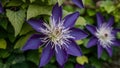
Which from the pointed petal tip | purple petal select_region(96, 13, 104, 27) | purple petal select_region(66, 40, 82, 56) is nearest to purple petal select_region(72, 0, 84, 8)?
the pointed petal tip

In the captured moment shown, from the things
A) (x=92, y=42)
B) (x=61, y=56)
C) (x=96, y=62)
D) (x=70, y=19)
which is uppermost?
(x=70, y=19)

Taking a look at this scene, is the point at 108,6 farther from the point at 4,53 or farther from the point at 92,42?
the point at 4,53

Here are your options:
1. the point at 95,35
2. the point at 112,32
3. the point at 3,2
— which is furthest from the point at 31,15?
the point at 112,32

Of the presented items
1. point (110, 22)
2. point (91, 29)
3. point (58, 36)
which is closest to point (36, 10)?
point (58, 36)

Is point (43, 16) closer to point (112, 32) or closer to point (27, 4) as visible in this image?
point (27, 4)

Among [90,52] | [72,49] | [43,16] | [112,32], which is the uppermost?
[43,16]

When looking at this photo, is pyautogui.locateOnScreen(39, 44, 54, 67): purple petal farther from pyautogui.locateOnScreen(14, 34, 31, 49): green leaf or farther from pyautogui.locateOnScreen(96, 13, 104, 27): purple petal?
pyautogui.locateOnScreen(96, 13, 104, 27): purple petal

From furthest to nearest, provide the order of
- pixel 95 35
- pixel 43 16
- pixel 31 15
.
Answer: pixel 95 35 → pixel 43 16 → pixel 31 15
